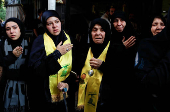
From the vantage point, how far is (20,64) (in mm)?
2688

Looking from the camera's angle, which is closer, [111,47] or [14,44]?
[111,47]

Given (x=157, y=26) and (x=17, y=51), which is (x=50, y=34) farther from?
(x=157, y=26)

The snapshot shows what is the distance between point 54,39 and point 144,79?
64.2 inches

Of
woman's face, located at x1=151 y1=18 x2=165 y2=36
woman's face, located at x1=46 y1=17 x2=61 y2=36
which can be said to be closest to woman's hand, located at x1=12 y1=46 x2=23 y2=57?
woman's face, located at x1=46 y1=17 x2=61 y2=36

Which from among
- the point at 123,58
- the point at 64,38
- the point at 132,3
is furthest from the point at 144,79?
the point at 132,3

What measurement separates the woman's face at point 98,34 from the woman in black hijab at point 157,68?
0.91 meters

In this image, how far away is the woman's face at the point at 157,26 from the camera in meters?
2.38

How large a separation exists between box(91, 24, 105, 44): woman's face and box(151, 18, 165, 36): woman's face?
796mm

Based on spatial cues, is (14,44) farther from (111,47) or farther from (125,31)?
(125,31)

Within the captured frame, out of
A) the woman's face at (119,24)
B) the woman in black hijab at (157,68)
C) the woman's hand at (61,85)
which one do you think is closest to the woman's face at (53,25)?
the woman's hand at (61,85)

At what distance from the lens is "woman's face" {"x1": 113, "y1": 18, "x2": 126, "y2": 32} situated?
8.65 feet

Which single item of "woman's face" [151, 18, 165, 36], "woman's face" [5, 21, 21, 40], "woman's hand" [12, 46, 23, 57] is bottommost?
"woman's hand" [12, 46, 23, 57]

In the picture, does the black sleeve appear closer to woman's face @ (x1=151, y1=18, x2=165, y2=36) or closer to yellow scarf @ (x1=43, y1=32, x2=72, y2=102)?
woman's face @ (x1=151, y1=18, x2=165, y2=36)

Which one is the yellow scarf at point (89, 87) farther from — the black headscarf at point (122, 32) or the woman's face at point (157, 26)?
the woman's face at point (157, 26)
